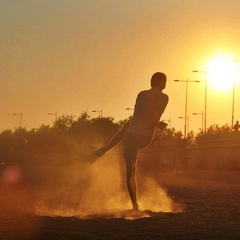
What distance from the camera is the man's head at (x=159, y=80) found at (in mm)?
13031

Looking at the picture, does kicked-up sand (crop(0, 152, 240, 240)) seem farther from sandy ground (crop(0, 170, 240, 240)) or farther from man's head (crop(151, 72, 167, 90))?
man's head (crop(151, 72, 167, 90))

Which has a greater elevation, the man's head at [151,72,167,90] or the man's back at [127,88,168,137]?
the man's head at [151,72,167,90]

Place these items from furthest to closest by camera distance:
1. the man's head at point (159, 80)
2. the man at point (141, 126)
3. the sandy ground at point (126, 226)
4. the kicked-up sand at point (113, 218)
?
the man's head at point (159, 80) → the man at point (141, 126) → the kicked-up sand at point (113, 218) → the sandy ground at point (126, 226)

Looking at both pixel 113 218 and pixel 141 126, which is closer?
pixel 113 218

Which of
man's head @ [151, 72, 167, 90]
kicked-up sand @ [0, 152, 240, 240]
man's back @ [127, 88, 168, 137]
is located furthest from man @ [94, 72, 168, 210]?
kicked-up sand @ [0, 152, 240, 240]

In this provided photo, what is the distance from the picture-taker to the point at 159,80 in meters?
13.0

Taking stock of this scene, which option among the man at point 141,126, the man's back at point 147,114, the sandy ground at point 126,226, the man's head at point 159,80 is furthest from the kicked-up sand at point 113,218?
the man's head at point 159,80

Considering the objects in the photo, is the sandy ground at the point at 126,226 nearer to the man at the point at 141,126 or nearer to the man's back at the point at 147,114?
the man at the point at 141,126

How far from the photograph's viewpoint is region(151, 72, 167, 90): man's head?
42.8 ft

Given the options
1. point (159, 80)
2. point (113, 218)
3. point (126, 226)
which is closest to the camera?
point (126, 226)


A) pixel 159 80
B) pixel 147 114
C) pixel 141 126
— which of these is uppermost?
pixel 159 80

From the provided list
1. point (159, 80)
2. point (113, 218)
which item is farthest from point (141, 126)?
point (113, 218)

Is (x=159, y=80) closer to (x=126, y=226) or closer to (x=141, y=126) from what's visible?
(x=141, y=126)

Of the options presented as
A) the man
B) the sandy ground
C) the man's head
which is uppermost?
the man's head
